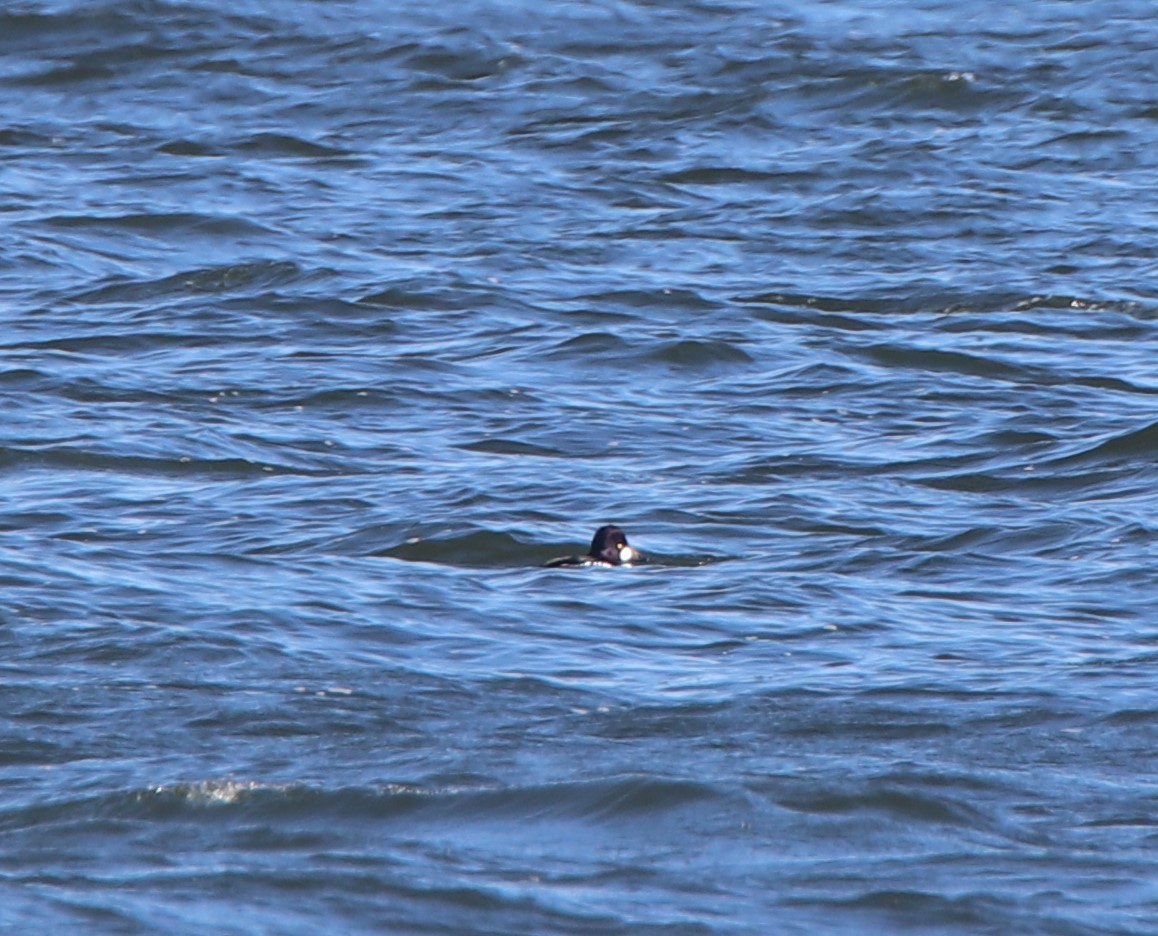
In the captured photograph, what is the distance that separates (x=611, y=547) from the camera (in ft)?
37.8

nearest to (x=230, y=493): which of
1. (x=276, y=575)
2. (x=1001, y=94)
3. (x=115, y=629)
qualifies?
(x=276, y=575)

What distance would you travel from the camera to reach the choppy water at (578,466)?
8.01 metres

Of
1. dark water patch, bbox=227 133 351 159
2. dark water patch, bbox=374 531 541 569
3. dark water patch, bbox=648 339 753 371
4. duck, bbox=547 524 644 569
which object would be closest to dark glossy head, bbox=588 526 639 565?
duck, bbox=547 524 644 569

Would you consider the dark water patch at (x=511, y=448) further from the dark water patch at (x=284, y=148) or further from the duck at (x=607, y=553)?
the dark water patch at (x=284, y=148)

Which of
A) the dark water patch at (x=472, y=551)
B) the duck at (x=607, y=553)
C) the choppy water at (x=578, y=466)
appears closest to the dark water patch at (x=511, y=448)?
the choppy water at (x=578, y=466)

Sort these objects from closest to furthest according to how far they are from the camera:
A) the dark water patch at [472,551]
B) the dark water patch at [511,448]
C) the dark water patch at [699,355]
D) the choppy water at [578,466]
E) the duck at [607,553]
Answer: the choppy water at [578,466], the duck at [607,553], the dark water patch at [472,551], the dark water patch at [511,448], the dark water patch at [699,355]

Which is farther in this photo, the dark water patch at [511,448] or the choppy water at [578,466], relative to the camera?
the dark water patch at [511,448]

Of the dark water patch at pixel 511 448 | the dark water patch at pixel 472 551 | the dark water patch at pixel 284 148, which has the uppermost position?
the dark water patch at pixel 472 551

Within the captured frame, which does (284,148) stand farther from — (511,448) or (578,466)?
(578,466)

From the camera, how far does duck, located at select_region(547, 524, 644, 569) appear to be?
452 inches

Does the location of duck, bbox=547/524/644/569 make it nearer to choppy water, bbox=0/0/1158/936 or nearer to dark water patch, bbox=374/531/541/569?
choppy water, bbox=0/0/1158/936

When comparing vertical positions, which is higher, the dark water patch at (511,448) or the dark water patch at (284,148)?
the dark water patch at (511,448)

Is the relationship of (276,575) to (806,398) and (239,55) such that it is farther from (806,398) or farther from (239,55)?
(239,55)

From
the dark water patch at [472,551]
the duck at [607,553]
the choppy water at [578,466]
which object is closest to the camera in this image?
the choppy water at [578,466]
